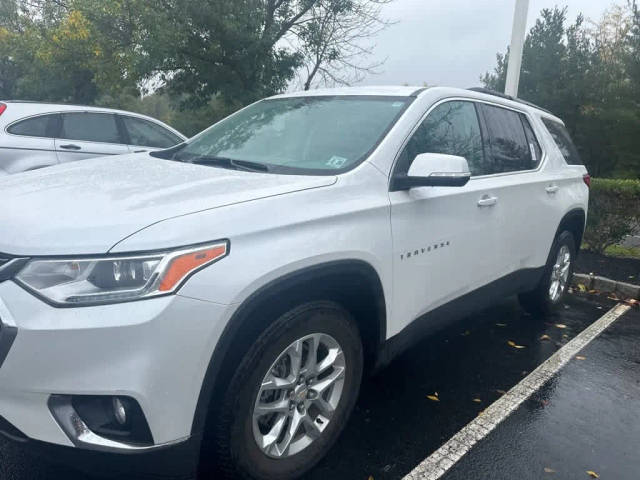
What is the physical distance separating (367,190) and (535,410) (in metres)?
1.76

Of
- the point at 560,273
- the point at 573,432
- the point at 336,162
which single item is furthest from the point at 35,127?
the point at 573,432

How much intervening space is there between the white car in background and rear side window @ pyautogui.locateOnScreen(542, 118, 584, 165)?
5.56 m

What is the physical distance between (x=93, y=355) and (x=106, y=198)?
697 mm

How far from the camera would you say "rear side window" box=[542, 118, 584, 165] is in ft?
15.7

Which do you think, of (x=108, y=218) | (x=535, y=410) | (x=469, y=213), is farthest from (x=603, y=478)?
(x=108, y=218)

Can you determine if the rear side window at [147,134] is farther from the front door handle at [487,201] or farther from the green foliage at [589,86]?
the green foliage at [589,86]

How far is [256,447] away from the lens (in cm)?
225

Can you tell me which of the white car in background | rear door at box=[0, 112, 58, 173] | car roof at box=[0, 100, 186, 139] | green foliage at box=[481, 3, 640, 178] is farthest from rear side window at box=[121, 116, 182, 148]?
green foliage at box=[481, 3, 640, 178]

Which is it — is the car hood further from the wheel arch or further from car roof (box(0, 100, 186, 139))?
car roof (box(0, 100, 186, 139))

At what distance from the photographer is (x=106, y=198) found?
87.1 inches

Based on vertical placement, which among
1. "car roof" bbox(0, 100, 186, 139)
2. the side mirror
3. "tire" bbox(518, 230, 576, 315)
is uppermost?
"car roof" bbox(0, 100, 186, 139)

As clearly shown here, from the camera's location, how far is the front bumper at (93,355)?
1.78 m

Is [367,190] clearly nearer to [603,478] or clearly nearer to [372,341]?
[372,341]

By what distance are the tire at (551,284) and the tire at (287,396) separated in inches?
101
